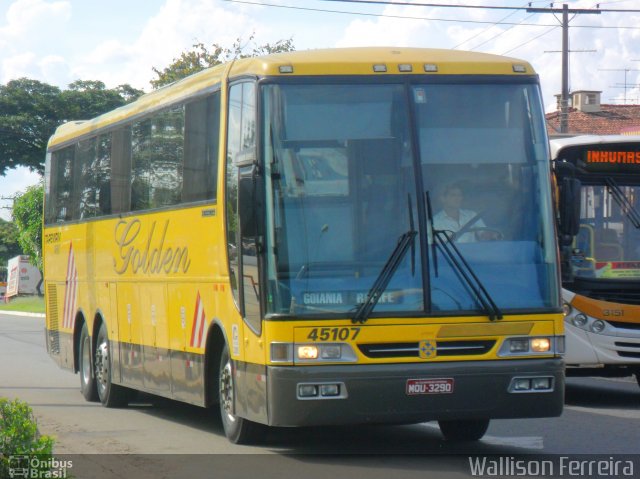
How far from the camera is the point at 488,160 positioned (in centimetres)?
996

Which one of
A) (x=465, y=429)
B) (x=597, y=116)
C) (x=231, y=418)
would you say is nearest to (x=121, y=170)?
(x=231, y=418)

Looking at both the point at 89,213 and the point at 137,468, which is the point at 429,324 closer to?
the point at 137,468

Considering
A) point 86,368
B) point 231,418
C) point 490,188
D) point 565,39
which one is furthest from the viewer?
point 565,39

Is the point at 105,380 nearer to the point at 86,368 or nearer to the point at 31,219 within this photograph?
the point at 86,368

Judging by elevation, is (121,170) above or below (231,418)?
above

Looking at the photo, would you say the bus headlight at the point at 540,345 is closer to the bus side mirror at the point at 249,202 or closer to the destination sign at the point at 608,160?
the bus side mirror at the point at 249,202

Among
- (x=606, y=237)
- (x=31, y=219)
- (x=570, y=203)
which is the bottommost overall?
(x=606, y=237)

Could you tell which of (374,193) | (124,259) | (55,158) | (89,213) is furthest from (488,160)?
(55,158)

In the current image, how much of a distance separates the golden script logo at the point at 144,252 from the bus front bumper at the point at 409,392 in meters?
2.89

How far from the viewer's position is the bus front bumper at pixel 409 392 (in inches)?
367

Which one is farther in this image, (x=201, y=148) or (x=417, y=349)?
(x=201, y=148)

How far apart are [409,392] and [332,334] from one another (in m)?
0.72

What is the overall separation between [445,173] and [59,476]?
4113 millimetres

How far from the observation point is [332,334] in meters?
9.38
